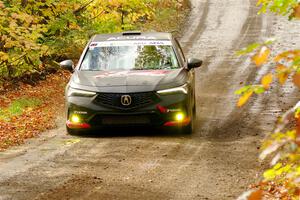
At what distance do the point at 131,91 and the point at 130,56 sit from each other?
1436mm

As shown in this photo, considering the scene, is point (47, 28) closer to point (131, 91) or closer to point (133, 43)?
point (133, 43)

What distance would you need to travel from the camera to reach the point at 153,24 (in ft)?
98.9

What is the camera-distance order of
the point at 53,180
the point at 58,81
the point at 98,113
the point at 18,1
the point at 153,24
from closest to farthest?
the point at 53,180
the point at 98,113
the point at 18,1
the point at 58,81
the point at 153,24

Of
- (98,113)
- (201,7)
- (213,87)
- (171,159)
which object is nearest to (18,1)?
(213,87)

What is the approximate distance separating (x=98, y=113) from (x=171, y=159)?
2207mm

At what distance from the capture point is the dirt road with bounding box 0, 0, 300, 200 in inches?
280

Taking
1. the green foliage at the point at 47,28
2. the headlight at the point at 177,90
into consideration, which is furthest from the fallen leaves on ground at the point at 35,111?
the headlight at the point at 177,90

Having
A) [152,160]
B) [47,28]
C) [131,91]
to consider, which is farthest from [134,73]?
[47,28]

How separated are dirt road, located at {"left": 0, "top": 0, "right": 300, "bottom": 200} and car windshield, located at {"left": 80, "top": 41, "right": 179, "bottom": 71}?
4.03 feet

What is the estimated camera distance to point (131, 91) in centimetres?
1047

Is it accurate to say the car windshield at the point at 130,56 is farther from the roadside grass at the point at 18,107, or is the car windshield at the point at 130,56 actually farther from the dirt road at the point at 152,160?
the roadside grass at the point at 18,107

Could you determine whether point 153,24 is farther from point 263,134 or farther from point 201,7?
point 263,134

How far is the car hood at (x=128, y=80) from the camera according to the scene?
10562 millimetres

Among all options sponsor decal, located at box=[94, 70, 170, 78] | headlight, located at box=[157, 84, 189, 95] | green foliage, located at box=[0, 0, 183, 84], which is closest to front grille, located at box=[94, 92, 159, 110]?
headlight, located at box=[157, 84, 189, 95]
